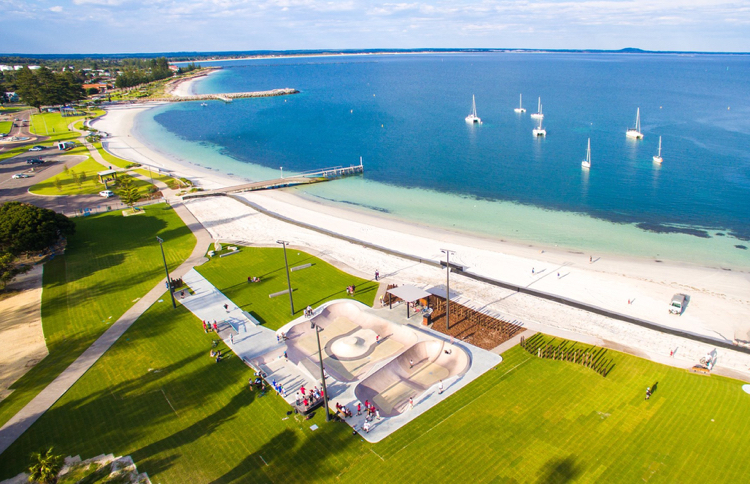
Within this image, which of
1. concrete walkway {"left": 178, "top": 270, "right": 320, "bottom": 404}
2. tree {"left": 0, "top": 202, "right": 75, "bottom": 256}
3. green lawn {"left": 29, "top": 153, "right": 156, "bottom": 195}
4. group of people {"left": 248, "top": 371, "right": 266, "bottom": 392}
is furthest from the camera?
green lawn {"left": 29, "top": 153, "right": 156, "bottom": 195}

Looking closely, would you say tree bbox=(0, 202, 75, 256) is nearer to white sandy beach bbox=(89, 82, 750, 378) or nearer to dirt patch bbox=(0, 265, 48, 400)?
dirt patch bbox=(0, 265, 48, 400)

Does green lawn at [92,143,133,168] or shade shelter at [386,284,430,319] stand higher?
green lawn at [92,143,133,168]

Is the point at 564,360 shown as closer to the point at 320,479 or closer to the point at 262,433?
the point at 320,479

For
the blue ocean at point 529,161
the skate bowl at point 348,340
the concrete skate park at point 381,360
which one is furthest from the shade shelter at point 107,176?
the skate bowl at point 348,340

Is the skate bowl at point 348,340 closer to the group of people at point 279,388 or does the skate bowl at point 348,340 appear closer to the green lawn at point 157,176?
the group of people at point 279,388

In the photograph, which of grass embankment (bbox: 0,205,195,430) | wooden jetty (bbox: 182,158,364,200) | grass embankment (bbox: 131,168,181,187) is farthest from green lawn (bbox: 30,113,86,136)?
grass embankment (bbox: 0,205,195,430)
